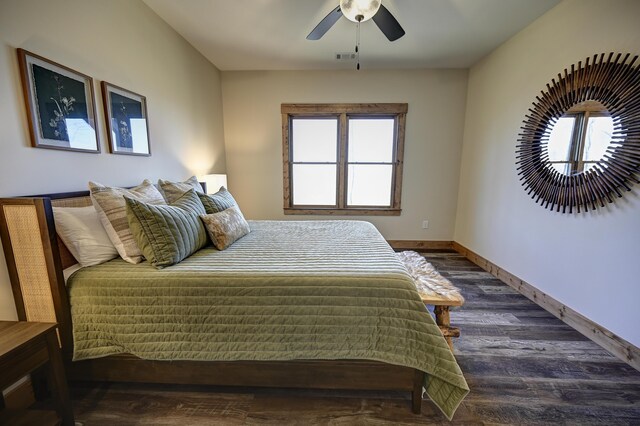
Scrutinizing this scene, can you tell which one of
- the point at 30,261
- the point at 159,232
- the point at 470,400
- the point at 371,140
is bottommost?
the point at 470,400

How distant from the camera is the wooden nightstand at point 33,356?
3.03ft

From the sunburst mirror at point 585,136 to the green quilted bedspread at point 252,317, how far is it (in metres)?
1.82

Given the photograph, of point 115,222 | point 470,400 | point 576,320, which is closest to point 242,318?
point 115,222

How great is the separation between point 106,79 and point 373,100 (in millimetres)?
3062

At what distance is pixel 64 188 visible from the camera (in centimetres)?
154

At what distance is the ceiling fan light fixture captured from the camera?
5.86ft

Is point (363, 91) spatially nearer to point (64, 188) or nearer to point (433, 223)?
point (433, 223)

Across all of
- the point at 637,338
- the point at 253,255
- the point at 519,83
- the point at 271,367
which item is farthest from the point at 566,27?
the point at 271,367

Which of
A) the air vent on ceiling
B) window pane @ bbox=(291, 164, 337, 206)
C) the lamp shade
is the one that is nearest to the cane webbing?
the lamp shade

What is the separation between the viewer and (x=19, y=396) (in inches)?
50.9

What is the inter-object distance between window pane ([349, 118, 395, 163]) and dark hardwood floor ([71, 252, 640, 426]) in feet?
9.10

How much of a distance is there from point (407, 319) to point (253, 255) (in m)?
0.99

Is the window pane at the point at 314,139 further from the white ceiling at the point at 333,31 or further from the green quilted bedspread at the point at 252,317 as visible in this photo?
the green quilted bedspread at the point at 252,317

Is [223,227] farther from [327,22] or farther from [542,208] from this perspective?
[542,208]
